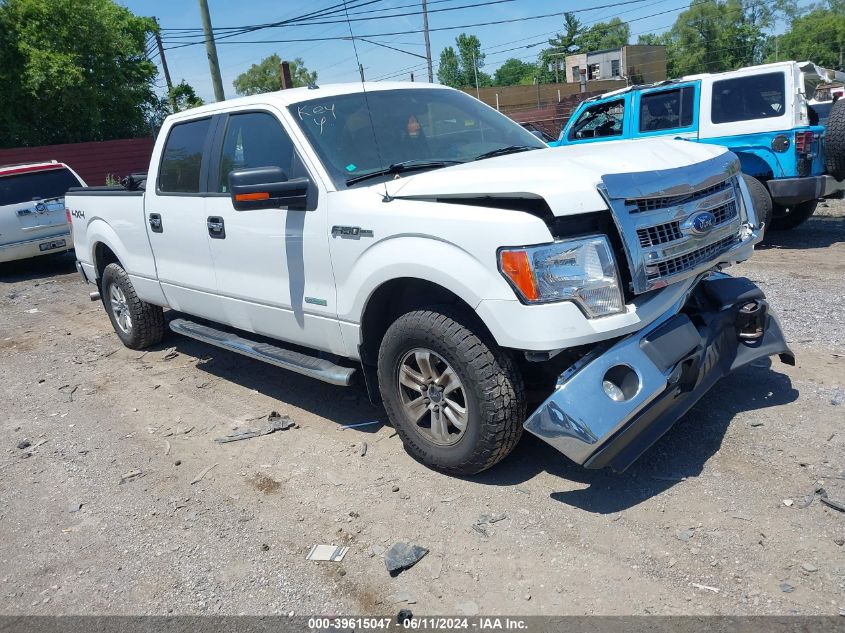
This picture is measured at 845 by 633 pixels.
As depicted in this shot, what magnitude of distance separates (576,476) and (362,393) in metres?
1.95

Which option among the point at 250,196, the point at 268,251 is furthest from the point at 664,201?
the point at 268,251

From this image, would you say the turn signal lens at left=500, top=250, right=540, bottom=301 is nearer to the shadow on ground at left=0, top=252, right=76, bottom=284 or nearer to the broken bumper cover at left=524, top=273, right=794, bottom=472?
the broken bumper cover at left=524, top=273, right=794, bottom=472

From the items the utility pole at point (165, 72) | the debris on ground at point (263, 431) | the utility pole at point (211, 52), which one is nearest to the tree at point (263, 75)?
the utility pole at point (165, 72)

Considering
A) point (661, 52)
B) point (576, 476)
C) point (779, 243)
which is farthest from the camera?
point (661, 52)

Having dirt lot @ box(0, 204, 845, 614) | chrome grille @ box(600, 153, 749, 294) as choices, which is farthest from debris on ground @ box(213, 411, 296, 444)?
chrome grille @ box(600, 153, 749, 294)

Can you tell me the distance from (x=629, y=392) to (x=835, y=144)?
690 centimetres

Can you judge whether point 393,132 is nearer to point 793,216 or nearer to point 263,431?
point 263,431

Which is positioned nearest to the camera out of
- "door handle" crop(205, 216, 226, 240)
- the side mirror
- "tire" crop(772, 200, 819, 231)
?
the side mirror

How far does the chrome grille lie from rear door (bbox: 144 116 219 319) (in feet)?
9.88

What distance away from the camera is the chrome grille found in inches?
124

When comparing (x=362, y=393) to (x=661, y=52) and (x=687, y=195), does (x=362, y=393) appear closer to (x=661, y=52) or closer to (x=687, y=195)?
(x=687, y=195)

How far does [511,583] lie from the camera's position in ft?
9.59

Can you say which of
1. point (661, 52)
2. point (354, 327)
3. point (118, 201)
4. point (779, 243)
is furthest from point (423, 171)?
point (661, 52)

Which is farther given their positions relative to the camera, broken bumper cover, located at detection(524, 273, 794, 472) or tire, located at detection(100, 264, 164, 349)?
tire, located at detection(100, 264, 164, 349)
